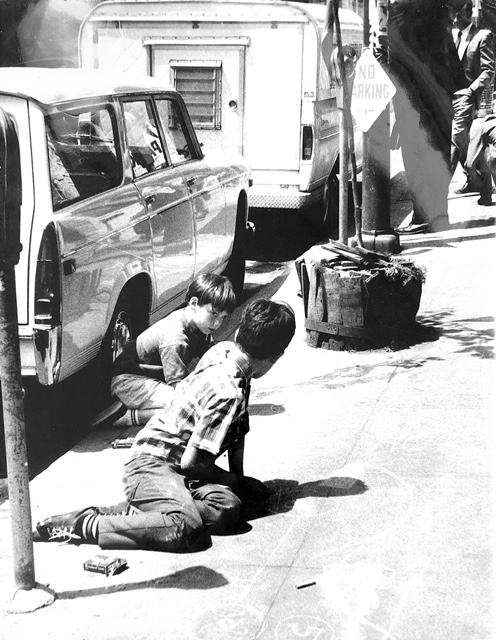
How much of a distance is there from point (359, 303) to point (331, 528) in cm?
255

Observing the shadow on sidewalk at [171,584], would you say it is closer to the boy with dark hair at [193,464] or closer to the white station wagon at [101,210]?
the boy with dark hair at [193,464]

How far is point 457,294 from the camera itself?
7723 millimetres

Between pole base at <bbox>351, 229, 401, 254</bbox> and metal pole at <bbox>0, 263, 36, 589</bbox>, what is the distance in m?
5.46

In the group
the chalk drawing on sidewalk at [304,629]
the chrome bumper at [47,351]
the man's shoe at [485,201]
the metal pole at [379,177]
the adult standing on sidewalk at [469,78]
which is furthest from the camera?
the man's shoe at [485,201]

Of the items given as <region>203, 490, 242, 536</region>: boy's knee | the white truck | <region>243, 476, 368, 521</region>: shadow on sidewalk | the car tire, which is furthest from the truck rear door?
<region>203, 490, 242, 536</region>: boy's knee

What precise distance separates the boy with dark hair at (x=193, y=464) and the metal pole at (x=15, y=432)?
1.39 ft

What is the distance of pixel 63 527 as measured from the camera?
4012mm

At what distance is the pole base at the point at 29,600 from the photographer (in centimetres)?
350

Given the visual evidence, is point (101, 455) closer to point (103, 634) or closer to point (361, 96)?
point (103, 634)

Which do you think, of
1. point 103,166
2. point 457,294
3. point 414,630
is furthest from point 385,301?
point 414,630

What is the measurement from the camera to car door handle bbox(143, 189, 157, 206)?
6.07 m

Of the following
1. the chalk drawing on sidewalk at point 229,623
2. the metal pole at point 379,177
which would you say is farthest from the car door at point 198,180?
the chalk drawing on sidewalk at point 229,623

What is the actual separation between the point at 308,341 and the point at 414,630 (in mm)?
3518

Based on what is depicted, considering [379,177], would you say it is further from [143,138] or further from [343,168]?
[143,138]
